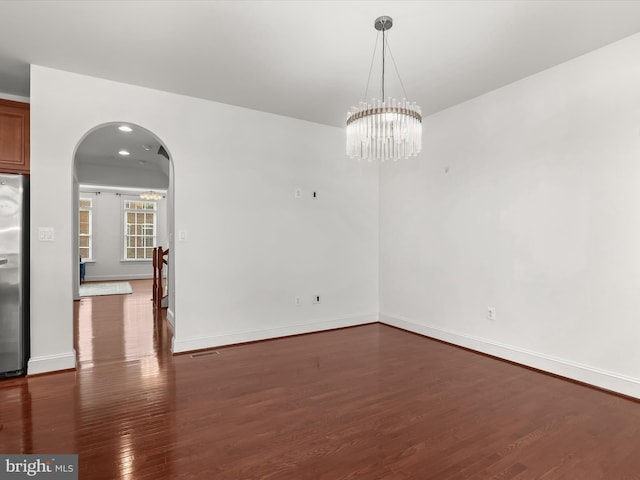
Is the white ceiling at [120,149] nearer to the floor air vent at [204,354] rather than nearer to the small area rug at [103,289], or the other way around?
the small area rug at [103,289]

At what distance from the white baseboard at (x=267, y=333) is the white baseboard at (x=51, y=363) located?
0.93m

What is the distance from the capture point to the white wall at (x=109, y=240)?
10.3 m

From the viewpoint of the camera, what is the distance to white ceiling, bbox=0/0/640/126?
240cm

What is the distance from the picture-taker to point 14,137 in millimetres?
3209

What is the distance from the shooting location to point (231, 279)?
13.5 feet

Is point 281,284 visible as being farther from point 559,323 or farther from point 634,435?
point 634,435

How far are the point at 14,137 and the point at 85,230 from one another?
819 cm

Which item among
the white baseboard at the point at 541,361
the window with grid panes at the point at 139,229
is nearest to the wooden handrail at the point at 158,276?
the white baseboard at the point at 541,361

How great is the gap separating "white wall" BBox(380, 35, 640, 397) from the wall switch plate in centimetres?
407

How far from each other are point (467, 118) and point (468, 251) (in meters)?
1.55

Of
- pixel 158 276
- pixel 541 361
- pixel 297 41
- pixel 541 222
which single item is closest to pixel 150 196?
pixel 158 276

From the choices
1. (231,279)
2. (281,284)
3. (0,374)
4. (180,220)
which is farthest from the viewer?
(281,284)

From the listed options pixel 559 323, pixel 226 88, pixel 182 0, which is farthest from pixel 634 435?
pixel 226 88

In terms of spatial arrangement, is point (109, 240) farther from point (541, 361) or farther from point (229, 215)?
point (541, 361)
